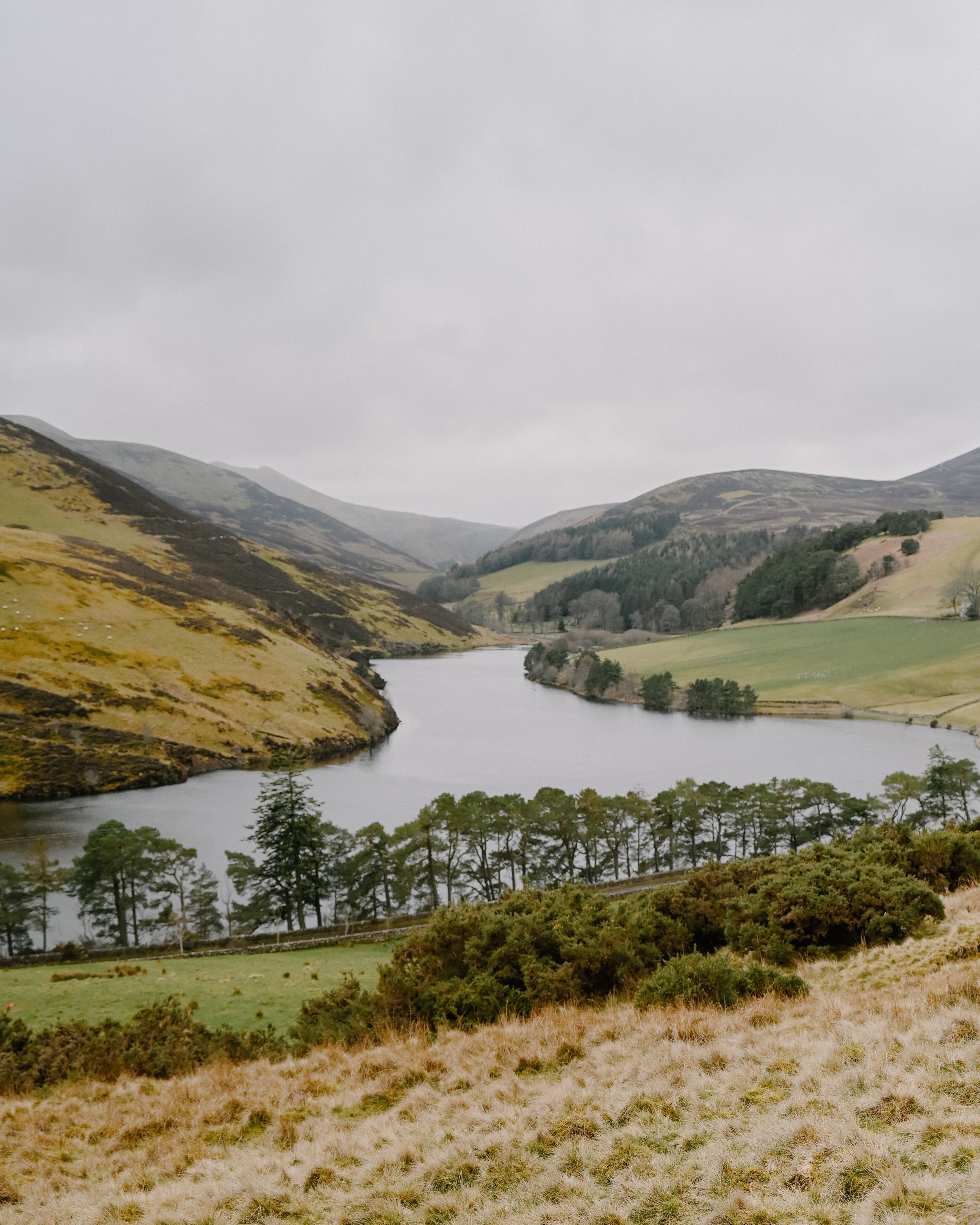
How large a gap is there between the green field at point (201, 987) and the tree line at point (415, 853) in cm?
676

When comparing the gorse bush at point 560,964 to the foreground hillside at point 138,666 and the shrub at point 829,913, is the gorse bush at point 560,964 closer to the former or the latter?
the shrub at point 829,913

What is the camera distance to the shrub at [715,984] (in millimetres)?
11656

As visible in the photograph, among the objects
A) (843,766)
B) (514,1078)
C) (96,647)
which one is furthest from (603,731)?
(514,1078)

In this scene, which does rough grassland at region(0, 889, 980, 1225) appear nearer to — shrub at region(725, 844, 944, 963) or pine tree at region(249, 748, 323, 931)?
shrub at region(725, 844, 944, 963)

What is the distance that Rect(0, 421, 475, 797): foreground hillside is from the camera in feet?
209

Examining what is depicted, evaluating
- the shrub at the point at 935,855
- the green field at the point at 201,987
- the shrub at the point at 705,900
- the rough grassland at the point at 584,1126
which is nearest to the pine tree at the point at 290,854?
the green field at the point at 201,987

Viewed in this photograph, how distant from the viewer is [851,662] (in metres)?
102

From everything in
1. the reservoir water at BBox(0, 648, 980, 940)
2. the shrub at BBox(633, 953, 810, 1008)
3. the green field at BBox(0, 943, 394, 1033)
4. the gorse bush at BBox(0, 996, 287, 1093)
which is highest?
the shrub at BBox(633, 953, 810, 1008)

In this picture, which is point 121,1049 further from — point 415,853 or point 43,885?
point 415,853

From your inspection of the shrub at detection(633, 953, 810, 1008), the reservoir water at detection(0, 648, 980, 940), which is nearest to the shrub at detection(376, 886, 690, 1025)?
the shrub at detection(633, 953, 810, 1008)

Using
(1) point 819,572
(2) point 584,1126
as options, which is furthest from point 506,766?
(1) point 819,572

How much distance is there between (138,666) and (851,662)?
9631cm

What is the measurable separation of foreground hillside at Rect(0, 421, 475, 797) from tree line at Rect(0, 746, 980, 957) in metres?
21.8

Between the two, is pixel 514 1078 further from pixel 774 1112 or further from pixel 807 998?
pixel 807 998
